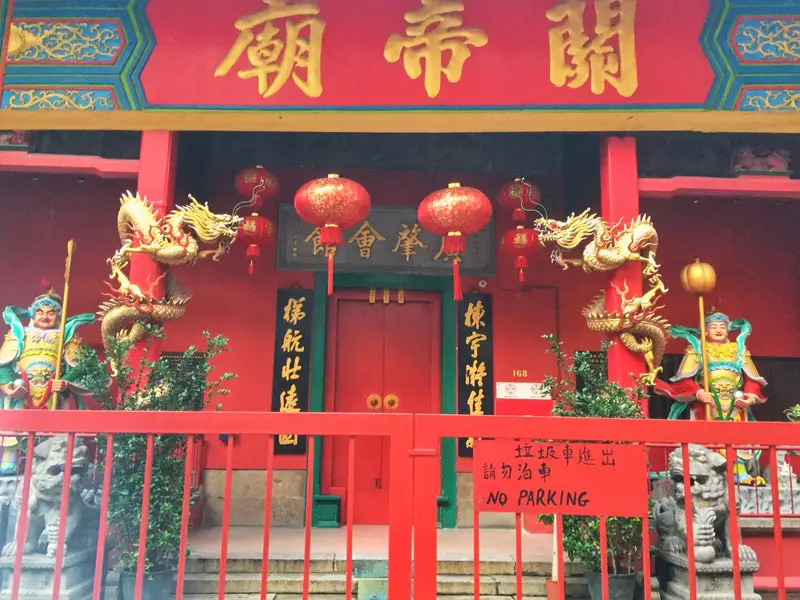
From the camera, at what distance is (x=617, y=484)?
256 centimetres

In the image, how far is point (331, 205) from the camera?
5.12 meters

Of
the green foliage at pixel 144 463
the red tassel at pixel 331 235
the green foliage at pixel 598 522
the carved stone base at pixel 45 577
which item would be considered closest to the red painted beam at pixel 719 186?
the green foliage at pixel 598 522

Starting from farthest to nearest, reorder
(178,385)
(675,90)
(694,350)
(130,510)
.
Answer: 1. (694,350)
2. (675,90)
3. (178,385)
4. (130,510)

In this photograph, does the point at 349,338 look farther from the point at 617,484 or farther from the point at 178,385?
the point at 617,484

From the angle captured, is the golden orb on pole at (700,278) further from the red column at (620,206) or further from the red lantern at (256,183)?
the red lantern at (256,183)

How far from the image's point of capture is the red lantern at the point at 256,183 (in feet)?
20.5

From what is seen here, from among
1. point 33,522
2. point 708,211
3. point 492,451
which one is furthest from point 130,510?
point 708,211

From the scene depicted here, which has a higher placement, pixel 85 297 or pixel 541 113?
pixel 541 113

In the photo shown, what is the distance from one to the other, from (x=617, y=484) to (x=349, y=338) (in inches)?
179

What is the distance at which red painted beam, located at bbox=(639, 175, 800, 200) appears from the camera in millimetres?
5285

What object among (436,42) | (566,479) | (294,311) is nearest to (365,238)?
(294,311)

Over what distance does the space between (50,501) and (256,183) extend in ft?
11.3

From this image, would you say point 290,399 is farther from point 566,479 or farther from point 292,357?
point 566,479

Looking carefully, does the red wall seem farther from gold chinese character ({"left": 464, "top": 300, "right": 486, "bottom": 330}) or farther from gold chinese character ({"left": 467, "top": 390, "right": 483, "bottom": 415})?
gold chinese character ({"left": 467, "top": 390, "right": 483, "bottom": 415})
